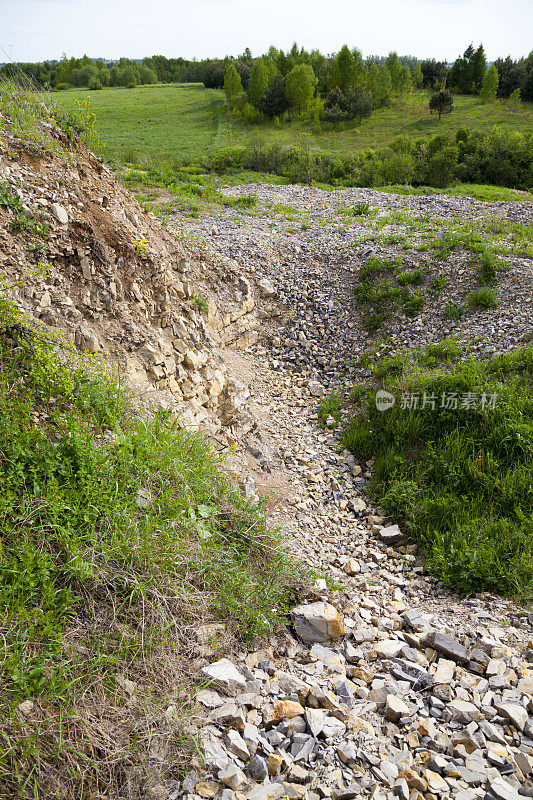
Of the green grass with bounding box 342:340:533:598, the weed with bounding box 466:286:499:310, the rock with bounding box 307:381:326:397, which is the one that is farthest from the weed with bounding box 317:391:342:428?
the weed with bounding box 466:286:499:310

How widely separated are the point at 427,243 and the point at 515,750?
962 centimetres

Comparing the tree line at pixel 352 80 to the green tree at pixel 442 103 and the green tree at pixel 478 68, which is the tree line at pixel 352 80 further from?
the green tree at pixel 442 103

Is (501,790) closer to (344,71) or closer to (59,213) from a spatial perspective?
(59,213)

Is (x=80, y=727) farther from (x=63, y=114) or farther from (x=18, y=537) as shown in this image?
(x=63, y=114)

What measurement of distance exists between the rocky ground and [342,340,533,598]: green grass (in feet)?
0.98

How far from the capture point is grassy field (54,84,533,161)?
111ft

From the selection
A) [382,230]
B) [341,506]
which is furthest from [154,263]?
[382,230]

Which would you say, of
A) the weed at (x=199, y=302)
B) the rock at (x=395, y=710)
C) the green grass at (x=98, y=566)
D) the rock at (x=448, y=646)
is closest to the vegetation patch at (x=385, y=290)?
the weed at (x=199, y=302)

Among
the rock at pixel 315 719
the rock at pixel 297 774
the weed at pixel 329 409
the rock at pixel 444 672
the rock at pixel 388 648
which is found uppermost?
the weed at pixel 329 409

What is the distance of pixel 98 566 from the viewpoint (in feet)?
10.9

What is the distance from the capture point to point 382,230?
39.3ft

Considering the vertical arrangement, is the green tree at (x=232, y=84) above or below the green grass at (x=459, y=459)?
above

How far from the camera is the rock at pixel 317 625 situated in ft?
13.2

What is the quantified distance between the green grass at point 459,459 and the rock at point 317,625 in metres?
1.72
